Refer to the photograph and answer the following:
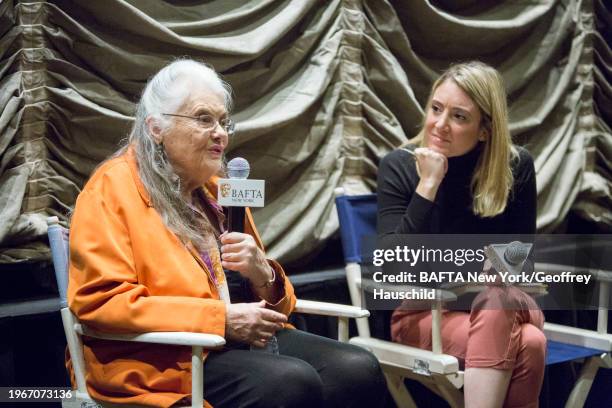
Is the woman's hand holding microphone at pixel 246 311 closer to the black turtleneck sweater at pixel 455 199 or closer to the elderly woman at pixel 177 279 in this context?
the elderly woman at pixel 177 279

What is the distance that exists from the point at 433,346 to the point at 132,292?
1.03 meters

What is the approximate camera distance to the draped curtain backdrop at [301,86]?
2.46 m

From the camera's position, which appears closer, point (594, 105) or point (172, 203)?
point (172, 203)

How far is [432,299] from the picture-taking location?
2477 mm

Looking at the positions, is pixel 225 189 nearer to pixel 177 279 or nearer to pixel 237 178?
pixel 237 178

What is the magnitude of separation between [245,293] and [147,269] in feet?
1.29

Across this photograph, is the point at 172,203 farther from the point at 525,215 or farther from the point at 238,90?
the point at 525,215

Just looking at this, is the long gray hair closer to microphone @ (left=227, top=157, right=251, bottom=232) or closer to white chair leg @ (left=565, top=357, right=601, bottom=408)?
microphone @ (left=227, top=157, right=251, bottom=232)

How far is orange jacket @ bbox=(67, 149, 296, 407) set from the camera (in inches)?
75.4

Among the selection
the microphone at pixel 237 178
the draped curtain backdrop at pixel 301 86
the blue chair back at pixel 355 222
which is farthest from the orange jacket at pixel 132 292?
the blue chair back at pixel 355 222

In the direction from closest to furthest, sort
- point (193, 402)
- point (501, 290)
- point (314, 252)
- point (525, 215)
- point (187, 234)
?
point (193, 402) → point (187, 234) → point (501, 290) → point (525, 215) → point (314, 252)

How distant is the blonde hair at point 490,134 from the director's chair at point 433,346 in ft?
1.07

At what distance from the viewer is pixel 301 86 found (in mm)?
3188

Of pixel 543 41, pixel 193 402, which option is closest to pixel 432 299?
pixel 193 402
